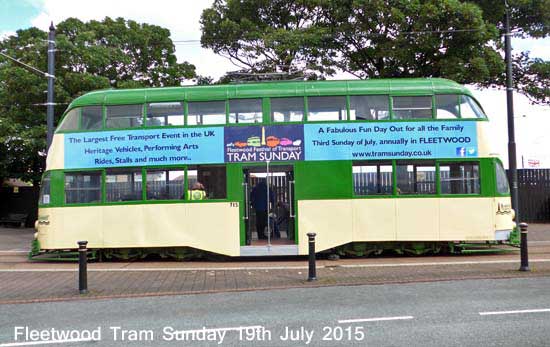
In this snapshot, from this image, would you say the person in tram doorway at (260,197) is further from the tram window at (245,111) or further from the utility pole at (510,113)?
the utility pole at (510,113)

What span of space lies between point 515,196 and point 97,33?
57.2 ft

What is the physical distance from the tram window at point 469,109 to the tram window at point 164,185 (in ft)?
22.4

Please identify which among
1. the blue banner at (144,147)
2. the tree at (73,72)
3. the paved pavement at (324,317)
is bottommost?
the paved pavement at (324,317)

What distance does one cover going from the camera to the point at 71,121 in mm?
12156

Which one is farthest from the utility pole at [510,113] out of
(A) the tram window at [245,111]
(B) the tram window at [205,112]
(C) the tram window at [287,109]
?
(B) the tram window at [205,112]

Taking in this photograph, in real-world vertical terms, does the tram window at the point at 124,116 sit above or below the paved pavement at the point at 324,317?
above

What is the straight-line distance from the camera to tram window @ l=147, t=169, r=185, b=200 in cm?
1191

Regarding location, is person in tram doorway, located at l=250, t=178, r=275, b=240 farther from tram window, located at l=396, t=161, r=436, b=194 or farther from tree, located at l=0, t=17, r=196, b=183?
tree, located at l=0, t=17, r=196, b=183

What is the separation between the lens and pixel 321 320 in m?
6.39

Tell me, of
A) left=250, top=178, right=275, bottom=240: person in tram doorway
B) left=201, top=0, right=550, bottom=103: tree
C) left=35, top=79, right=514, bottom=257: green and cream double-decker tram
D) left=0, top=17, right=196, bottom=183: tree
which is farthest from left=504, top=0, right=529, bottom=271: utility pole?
left=0, top=17, right=196, bottom=183: tree

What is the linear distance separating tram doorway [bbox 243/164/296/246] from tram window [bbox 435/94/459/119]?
12.2 feet

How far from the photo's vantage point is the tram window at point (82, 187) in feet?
39.6

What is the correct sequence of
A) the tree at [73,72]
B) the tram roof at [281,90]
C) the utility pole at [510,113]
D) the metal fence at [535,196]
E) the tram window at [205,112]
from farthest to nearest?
the metal fence at [535,196] < the tree at [73,72] < the utility pole at [510,113] < the tram window at [205,112] < the tram roof at [281,90]

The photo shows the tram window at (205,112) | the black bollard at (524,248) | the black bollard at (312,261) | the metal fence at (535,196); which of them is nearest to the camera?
the black bollard at (312,261)
